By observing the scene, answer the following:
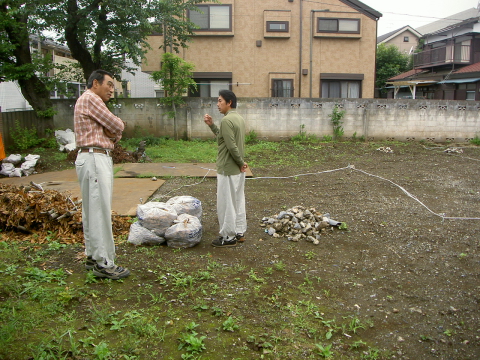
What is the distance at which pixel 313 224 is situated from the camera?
17.4 ft

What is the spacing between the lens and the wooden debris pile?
15.4 ft

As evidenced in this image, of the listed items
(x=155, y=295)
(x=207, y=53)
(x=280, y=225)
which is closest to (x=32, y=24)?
(x=207, y=53)

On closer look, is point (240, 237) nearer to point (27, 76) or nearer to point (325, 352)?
point (325, 352)

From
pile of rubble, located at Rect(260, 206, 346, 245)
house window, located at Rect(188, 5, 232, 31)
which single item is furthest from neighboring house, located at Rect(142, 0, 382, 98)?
pile of rubble, located at Rect(260, 206, 346, 245)

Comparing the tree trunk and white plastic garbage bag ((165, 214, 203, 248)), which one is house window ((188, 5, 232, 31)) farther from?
white plastic garbage bag ((165, 214, 203, 248))

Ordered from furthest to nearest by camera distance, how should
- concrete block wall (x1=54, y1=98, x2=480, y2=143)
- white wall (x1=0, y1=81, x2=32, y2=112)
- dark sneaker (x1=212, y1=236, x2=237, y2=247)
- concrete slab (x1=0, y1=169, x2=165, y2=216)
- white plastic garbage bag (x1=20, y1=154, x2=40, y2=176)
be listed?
white wall (x1=0, y1=81, x2=32, y2=112)
concrete block wall (x1=54, y1=98, x2=480, y2=143)
white plastic garbage bag (x1=20, y1=154, x2=40, y2=176)
concrete slab (x1=0, y1=169, x2=165, y2=216)
dark sneaker (x1=212, y1=236, x2=237, y2=247)

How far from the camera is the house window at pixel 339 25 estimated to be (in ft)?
54.3

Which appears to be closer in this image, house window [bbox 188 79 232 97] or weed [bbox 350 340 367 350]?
weed [bbox 350 340 367 350]

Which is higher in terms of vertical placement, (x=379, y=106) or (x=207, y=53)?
(x=207, y=53)

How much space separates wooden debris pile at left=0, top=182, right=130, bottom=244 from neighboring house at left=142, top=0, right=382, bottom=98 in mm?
12293

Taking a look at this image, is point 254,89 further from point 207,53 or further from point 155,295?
point 155,295

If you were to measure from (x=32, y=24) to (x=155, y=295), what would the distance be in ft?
32.1

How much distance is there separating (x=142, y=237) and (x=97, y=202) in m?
1.10

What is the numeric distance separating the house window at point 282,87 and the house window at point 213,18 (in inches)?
110
